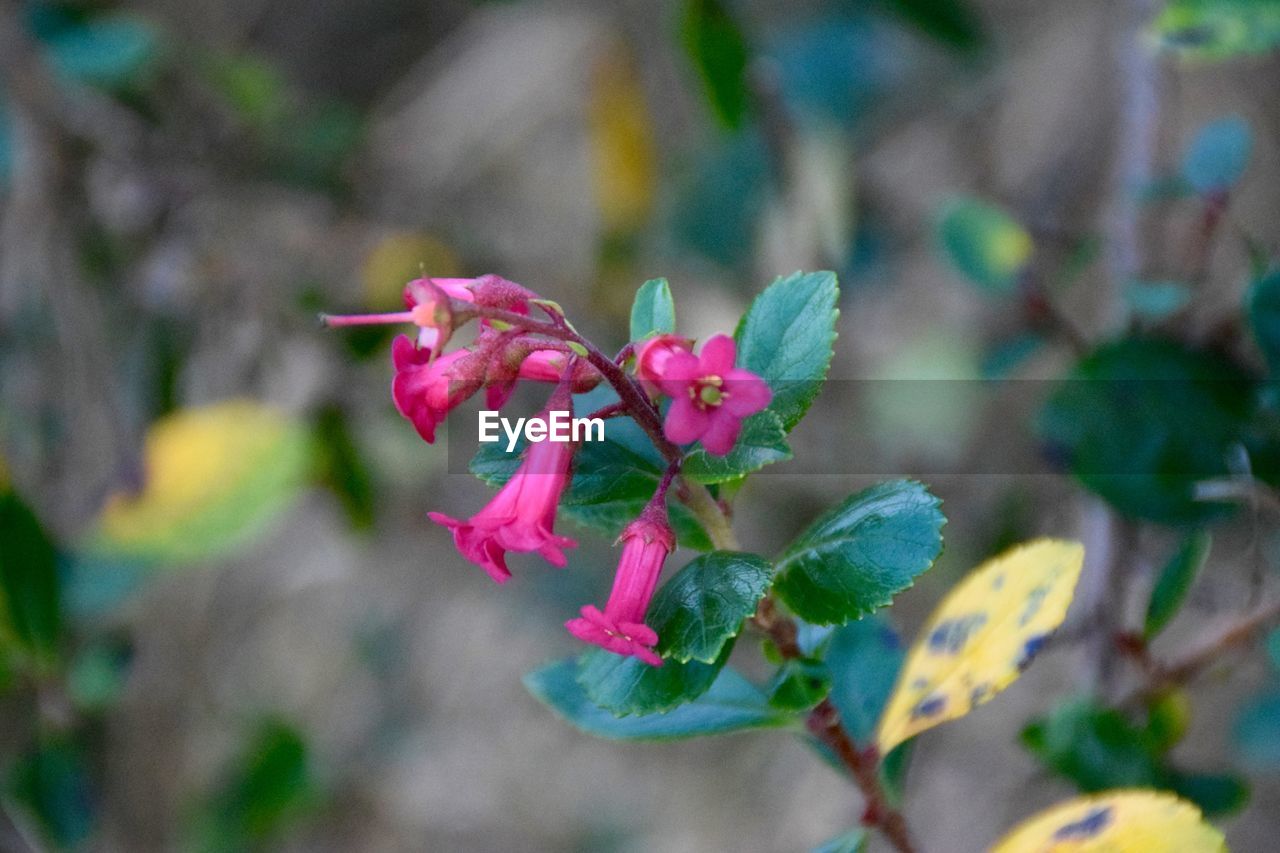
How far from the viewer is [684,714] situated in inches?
28.7

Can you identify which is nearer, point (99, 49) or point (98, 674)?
point (98, 674)

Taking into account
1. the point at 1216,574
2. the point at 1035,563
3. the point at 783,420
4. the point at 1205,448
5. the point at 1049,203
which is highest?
the point at 783,420

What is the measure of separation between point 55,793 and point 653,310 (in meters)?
0.95

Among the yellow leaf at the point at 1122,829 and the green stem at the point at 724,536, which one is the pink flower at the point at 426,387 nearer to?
the green stem at the point at 724,536

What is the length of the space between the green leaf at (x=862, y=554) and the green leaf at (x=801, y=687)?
0.16 ft

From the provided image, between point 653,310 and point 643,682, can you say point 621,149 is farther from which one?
point 643,682

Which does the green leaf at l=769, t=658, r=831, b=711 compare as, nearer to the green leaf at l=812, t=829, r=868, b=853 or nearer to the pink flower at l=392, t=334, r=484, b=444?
the green leaf at l=812, t=829, r=868, b=853

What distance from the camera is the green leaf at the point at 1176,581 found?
91cm

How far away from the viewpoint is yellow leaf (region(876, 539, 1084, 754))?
68cm

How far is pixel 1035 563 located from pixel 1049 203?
1517mm

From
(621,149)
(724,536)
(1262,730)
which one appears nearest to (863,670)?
(724,536)

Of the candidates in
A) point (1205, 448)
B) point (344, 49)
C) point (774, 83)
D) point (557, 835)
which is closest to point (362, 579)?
point (557, 835)

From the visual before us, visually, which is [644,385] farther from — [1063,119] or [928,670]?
[1063,119]

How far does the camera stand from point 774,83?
1.66 m
